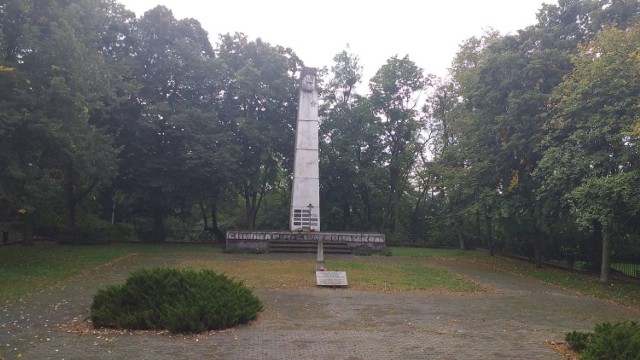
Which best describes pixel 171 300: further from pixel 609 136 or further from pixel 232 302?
pixel 609 136

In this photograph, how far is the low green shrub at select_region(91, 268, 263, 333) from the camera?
341 inches

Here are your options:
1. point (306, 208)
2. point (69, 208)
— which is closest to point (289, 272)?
point (306, 208)

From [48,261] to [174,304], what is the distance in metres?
13.0

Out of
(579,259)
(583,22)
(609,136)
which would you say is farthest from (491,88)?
(579,259)

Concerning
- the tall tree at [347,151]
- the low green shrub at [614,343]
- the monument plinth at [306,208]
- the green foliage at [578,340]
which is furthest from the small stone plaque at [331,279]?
the tall tree at [347,151]

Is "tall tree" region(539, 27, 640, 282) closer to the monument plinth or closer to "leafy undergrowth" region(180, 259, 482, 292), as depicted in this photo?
"leafy undergrowth" region(180, 259, 482, 292)

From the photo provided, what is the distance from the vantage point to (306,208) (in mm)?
30812

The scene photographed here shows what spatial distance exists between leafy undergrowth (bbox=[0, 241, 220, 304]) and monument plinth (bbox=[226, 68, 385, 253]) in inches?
96.0

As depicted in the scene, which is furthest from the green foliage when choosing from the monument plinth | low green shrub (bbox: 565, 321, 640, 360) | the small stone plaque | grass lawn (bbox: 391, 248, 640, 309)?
the monument plinth

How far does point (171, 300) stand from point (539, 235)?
65.2ft

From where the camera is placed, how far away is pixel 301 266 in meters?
20.8

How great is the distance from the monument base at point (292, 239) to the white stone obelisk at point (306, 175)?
1.66 m

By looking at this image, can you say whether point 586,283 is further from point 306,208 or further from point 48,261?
point 48,261

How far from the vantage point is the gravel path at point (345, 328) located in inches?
300
